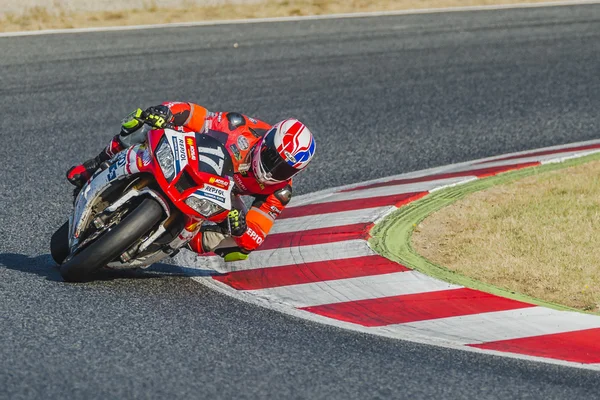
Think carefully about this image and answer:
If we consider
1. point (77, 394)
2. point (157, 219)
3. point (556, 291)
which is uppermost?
point (157, 219)

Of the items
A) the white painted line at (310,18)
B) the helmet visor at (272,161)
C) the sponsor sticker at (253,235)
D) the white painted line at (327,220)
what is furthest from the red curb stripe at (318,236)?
the white painted line at (310,18)

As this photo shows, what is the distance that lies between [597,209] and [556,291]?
190cm

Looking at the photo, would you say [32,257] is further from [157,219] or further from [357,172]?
[357,172]

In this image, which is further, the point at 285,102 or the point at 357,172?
the point at 285,102

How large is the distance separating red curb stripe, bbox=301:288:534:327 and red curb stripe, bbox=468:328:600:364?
50 centimetres

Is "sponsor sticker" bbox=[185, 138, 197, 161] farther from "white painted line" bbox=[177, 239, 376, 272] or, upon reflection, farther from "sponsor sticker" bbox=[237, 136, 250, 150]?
"white painted line" bbox=[177, 239, 376, 272]

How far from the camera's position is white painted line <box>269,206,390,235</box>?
8399 mm

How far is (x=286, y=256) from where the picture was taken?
7672mm

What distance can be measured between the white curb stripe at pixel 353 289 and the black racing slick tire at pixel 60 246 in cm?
124

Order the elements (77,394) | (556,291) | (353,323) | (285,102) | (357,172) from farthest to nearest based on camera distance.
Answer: (285,102)
(357,172)
(556,291)
(353,323)
(77,394)

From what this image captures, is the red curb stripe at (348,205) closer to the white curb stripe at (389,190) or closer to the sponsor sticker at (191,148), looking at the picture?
the white curb stripe at (389,190)

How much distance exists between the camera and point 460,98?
13.0 m

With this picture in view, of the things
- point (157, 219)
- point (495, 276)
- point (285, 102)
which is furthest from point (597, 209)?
point (285, 102)

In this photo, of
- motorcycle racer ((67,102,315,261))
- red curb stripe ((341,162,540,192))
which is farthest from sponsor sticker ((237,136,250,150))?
red curb stripe ((341,162,540,192))
